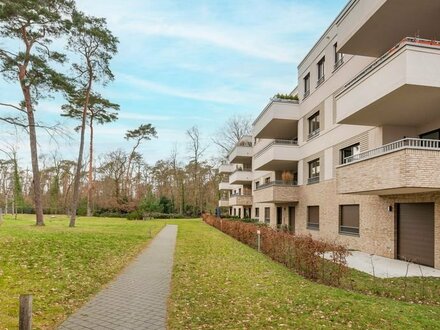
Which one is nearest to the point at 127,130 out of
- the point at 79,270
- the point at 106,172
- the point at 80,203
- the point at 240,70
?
the point at 106,172

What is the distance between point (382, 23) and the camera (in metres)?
11.3

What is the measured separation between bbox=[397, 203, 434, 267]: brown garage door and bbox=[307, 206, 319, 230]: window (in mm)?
7428

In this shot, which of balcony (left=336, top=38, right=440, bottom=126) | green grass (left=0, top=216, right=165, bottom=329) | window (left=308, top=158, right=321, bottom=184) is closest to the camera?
green grass (left=0, top=216, right=165, bottom=329)

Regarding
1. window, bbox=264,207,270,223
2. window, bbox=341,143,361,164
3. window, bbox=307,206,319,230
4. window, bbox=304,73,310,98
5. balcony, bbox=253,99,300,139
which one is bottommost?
window, bbox=264,207,270,223

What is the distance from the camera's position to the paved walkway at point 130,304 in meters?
5.41

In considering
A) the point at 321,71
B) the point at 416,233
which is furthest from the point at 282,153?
the point at 416,233

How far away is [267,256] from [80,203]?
164ft

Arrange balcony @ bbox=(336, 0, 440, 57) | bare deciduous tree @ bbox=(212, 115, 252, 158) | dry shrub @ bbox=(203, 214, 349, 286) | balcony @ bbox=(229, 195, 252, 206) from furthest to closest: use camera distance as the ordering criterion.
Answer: bare deciduous tree @ bbox=(212, 115, 252, 158), balcony @ bbox=(229, 195, 252, 206), balcony @ bbox=(336, 0, 440, 57), dry shrub @ bbox=(203, 214, 349, 286)

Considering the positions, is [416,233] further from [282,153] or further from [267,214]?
[267,214]

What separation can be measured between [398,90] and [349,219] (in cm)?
813

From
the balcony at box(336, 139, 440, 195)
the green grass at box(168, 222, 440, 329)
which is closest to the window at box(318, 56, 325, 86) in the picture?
the balcony at box(336, 139, 440, 195)

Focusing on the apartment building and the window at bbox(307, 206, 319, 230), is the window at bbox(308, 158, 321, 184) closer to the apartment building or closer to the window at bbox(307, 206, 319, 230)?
the apartment building

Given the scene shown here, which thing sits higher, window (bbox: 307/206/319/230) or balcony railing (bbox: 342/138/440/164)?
balcony railing (bbox: 342/138/440/164)

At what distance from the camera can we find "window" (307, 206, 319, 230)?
2050 cm
